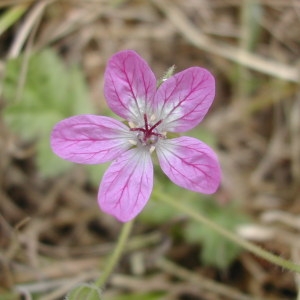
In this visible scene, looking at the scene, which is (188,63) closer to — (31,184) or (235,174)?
(235,174)

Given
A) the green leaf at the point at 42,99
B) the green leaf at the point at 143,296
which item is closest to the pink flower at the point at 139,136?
the green leaf at the point at 42,99

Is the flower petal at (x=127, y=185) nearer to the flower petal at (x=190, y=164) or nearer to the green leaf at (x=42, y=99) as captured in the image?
the flower petal at (x=190, y=164)

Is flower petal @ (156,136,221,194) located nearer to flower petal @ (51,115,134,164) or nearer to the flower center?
the flower center

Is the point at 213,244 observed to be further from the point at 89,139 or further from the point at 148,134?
the point at 89,139

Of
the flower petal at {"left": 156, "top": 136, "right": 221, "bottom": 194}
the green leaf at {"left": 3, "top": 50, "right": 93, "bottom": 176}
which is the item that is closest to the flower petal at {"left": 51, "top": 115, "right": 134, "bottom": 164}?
the flower petal at {"left": 156, "top": 136, "right": 221, "bottom": 194}

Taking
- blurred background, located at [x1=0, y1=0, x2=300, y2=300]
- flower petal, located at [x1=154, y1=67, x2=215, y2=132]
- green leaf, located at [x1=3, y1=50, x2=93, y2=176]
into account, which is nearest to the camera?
flower petal, located at [x1=154, y1=67, x2=215, y2=132]
